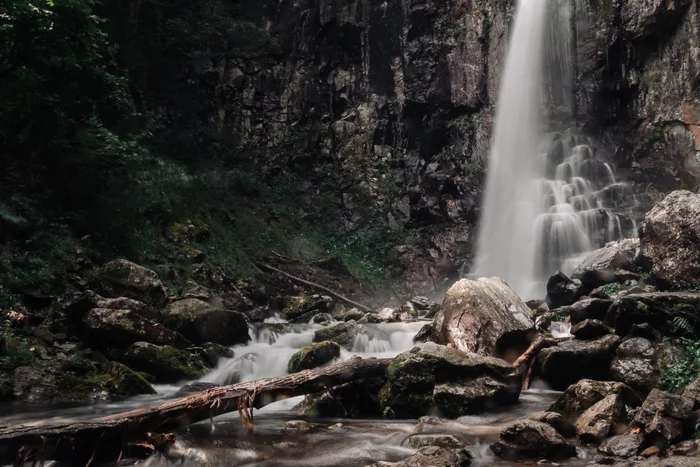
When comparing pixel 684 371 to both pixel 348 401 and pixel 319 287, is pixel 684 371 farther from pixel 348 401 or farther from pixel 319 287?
pixel 319 287

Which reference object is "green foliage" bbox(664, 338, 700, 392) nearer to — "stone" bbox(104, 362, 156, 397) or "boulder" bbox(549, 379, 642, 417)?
"boulder" bbox(549, 379, 642, 417)

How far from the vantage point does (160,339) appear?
9.34 meters

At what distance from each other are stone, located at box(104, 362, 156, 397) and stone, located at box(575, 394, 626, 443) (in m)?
6.44

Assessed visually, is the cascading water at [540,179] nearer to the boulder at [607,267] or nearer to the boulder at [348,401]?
the boulder at [607,267]

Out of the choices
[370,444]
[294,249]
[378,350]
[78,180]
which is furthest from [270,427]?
[294,249]

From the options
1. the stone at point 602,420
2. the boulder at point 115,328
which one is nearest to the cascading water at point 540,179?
the stone at point 602,420

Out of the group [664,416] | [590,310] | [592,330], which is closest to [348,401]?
[664,416]

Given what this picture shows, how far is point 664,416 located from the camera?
4.98 m

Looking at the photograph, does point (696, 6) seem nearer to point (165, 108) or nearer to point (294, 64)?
point (294, 64)

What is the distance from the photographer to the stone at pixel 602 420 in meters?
5.25

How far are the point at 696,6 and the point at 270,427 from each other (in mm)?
22313

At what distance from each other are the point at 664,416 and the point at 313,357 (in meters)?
5.61

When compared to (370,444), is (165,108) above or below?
above

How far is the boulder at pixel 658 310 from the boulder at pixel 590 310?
55.8 inches
